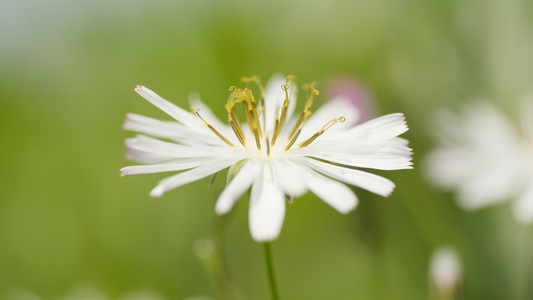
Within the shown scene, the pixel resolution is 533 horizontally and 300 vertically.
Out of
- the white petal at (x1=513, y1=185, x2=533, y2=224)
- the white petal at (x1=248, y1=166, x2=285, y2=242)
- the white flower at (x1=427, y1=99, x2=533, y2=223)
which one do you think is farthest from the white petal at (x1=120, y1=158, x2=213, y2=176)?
the white flower at (x1=427, y1=99, x2=533, y2=223)

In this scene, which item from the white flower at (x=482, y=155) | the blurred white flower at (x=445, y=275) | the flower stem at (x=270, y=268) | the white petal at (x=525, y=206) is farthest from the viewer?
the white flower at (x=482, y=155)

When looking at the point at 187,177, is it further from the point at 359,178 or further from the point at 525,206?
the point at 525,206

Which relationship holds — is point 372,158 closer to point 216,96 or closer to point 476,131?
point 476,131

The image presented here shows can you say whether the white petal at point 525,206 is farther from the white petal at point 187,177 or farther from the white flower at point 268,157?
the white petal at point 187,177

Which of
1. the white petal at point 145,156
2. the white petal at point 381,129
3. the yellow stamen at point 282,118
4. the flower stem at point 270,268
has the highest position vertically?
the yellow stamen at point 282,118

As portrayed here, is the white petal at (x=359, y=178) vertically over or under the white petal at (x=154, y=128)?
under

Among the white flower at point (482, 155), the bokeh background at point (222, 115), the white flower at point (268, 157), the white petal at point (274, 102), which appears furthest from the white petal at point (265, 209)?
the white flower at point (482, 155)

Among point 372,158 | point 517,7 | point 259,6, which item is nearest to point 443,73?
point 517,7

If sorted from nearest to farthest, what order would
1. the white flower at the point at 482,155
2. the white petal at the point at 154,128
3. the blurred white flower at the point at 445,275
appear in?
the white petal at the point at 154,128
the blurred white flower at the point at 445,275
the white flower at the point at 482,155

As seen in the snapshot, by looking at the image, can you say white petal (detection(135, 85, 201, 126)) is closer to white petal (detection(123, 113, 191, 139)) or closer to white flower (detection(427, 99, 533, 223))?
white petal (detection(123, 113, 191, 139))
